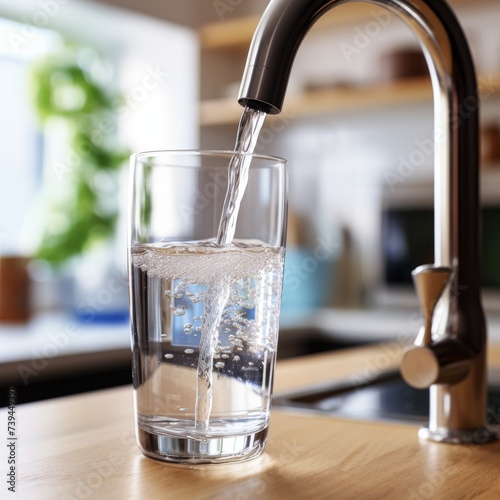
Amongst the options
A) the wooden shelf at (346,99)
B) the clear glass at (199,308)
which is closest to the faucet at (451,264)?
the clear glass at (199,308)

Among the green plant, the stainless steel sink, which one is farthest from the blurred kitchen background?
the stainless steel sink

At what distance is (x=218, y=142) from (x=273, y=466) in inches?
121

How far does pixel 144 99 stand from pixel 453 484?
310 cm

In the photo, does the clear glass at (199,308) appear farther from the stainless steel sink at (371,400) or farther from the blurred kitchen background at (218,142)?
the blurred kitchen background at (218,142)

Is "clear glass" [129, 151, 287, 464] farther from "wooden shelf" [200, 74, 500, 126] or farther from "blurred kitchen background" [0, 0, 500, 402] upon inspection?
"wooden shelf" [200, 74, 500, 126]

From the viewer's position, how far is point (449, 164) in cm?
71

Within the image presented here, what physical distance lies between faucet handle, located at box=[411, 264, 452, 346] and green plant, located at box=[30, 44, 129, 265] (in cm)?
252

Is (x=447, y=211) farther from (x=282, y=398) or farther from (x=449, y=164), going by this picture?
(x=282, y=398)

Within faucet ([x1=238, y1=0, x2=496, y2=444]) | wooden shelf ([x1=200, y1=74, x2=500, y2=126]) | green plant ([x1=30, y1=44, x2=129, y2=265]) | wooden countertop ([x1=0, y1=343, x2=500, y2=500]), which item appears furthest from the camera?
green plant ([x1=30, y1=44, x2=129, y2=265])

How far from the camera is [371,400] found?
0.93 meters

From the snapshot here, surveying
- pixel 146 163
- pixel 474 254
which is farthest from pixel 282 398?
pixel 146 163

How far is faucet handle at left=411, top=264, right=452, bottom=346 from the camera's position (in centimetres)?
67

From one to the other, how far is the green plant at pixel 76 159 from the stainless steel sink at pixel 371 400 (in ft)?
7.06

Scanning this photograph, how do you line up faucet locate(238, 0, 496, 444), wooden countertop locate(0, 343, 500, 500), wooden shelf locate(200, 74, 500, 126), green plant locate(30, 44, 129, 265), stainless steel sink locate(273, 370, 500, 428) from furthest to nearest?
green plant locate(30, 44, 129, 265) < wooden shelf locate(200, 74, 500, 126) < stainless steel sink locate(273, 370, 500, 428) < faucet locate(238, 0, 496, 444) < wooden countertop locate(0, 343, 500, 500)
